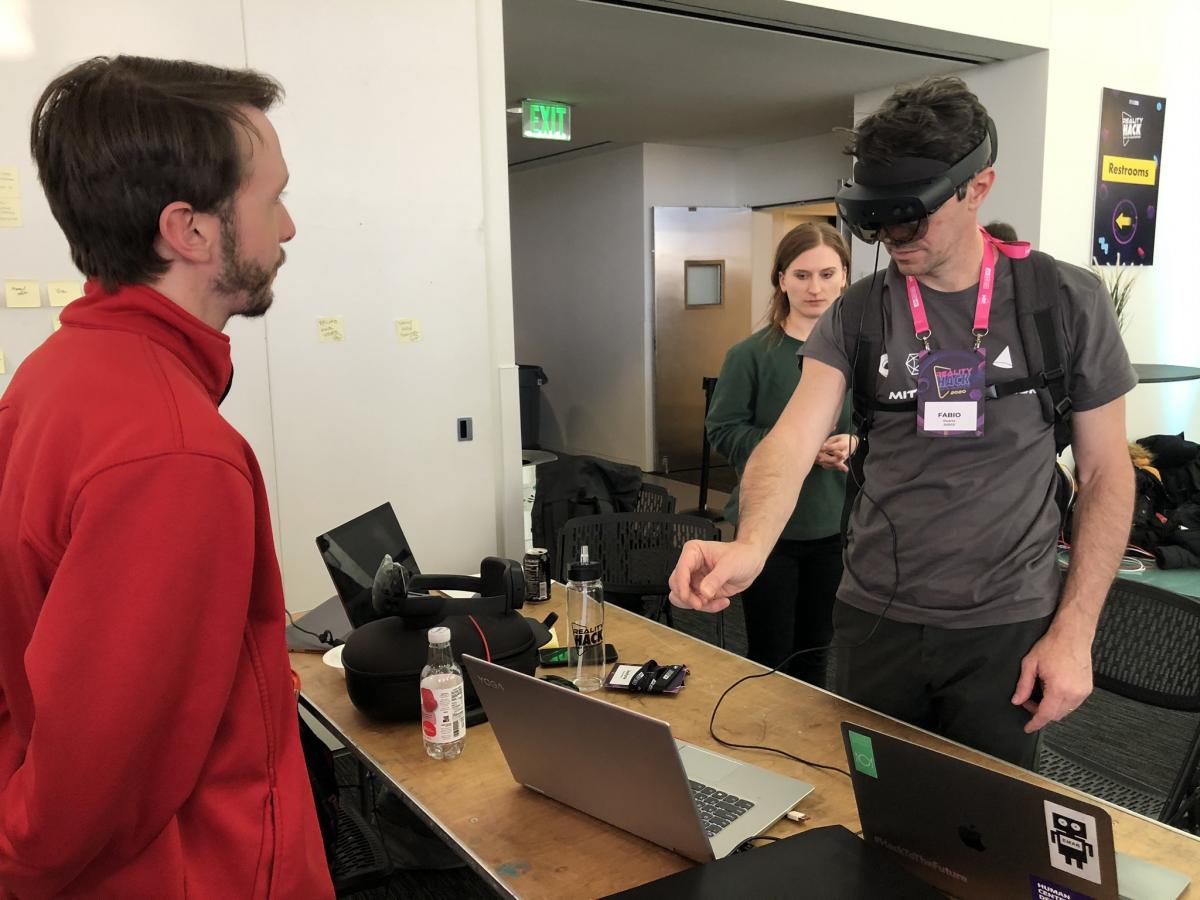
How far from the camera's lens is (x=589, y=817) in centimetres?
133

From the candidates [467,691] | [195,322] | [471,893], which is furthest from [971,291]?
[471,893]

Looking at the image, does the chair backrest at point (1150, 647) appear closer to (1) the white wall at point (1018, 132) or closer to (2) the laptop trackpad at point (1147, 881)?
(2) the laptop trackpad at point (1147, 881)

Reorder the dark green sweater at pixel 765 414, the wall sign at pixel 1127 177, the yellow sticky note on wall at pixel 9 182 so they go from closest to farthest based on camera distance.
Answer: the yellow sticky note on wall at pixel 9 182 < the dark green sweater at pixel 765 414 < the wall sign at pixel 1127 177

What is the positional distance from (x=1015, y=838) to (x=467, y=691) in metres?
0.98

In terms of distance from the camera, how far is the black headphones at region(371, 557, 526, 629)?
5.40 feet

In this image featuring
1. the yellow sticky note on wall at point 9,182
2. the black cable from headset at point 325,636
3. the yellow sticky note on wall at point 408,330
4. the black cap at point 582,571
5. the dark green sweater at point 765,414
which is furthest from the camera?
the yellow sticky note on wall at point 408,330

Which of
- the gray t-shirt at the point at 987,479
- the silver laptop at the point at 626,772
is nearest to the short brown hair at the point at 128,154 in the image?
the silver laptop at the point at 626,772

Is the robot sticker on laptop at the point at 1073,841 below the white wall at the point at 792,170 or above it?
below

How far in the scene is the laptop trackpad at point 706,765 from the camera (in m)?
1.40

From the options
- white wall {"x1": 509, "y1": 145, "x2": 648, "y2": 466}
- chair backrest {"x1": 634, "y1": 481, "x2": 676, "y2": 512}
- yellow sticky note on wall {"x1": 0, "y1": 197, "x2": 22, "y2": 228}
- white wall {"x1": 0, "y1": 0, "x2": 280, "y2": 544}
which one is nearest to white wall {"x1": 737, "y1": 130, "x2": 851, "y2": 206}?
white wall {"x1": 509, "y1": 145, "x2": 648, "y2": 466}

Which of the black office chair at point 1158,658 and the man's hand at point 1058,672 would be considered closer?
the man's hand at point 1058,672

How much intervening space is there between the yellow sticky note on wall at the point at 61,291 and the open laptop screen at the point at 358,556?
118 cm

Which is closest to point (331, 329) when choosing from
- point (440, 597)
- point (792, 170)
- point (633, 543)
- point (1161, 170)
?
point (633, 543)

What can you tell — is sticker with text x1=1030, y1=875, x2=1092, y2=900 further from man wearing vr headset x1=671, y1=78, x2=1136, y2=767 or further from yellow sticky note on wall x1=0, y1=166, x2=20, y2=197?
yellow sticky note on wall x1=0, y1=166, x2=20, y2=197
